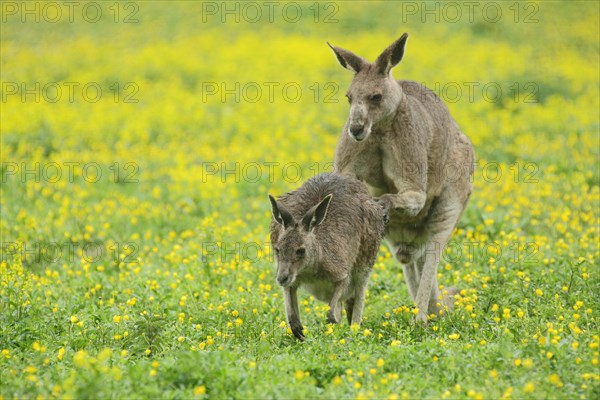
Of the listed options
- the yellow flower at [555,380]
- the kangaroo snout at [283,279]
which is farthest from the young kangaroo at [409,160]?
the yellow flower at [555,380]

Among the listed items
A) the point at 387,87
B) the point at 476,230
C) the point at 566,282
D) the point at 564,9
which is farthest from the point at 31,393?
the point at 564,9

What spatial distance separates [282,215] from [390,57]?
1774mm

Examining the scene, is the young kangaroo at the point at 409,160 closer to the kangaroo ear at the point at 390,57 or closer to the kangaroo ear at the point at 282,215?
the kangaroo ear at the point at 390,57

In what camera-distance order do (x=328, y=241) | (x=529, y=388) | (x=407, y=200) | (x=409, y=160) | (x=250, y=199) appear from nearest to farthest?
(x=529, y=388)
(x=328, y=241)
(x=407, y=200)
(x=409, y=160)
(x=250, y=199)

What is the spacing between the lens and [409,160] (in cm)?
752

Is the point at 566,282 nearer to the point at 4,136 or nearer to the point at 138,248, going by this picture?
the point at 138,248

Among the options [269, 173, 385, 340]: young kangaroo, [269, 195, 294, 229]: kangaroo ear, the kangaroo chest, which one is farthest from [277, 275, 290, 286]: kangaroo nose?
the kangaroo chest

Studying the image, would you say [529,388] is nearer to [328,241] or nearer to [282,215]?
[328,241]

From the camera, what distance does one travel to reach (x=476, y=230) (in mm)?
10641

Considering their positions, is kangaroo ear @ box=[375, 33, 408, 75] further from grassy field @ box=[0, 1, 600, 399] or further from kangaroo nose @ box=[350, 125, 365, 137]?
grassy field @ box=[0, 1, 600, 399]

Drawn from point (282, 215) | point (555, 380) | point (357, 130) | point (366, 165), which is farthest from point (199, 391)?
point (366, 165)

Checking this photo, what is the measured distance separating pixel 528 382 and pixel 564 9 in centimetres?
2166

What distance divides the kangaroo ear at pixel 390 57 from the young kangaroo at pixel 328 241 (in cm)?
101

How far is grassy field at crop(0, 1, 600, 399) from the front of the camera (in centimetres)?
586
